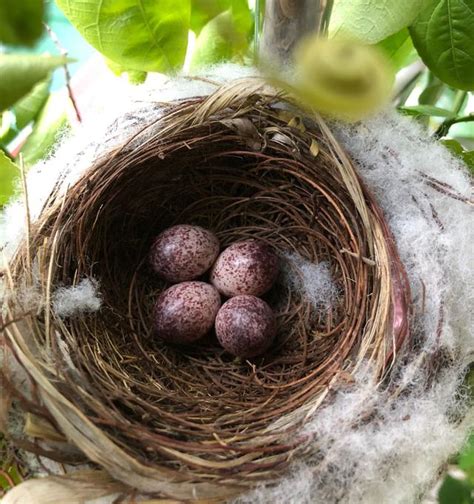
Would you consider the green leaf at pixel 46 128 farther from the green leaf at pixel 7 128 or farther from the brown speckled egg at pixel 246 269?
the brown speckled egg at pixel 246 269

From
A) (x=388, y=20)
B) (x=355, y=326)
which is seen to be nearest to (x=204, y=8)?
(x=388, y=20)

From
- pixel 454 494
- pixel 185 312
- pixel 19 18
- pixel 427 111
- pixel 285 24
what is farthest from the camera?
pixel 185 312

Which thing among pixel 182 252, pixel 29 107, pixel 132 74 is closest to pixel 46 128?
pixel 29 107

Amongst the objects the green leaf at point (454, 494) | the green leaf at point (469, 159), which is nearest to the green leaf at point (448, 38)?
the green leaf at point (469, 159)

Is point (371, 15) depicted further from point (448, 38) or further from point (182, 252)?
point (182, 252)

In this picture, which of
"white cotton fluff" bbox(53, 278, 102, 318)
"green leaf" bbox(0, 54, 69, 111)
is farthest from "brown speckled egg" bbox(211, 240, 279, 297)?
"green leaf" bbox(0, 54, 69, 111)

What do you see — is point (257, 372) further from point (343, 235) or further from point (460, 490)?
point (460, 490)

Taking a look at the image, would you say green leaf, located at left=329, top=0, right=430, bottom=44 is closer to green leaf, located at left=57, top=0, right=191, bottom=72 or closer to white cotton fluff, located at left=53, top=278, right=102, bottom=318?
green leaf, located at left=57, top=0, right=191, bottom=72
